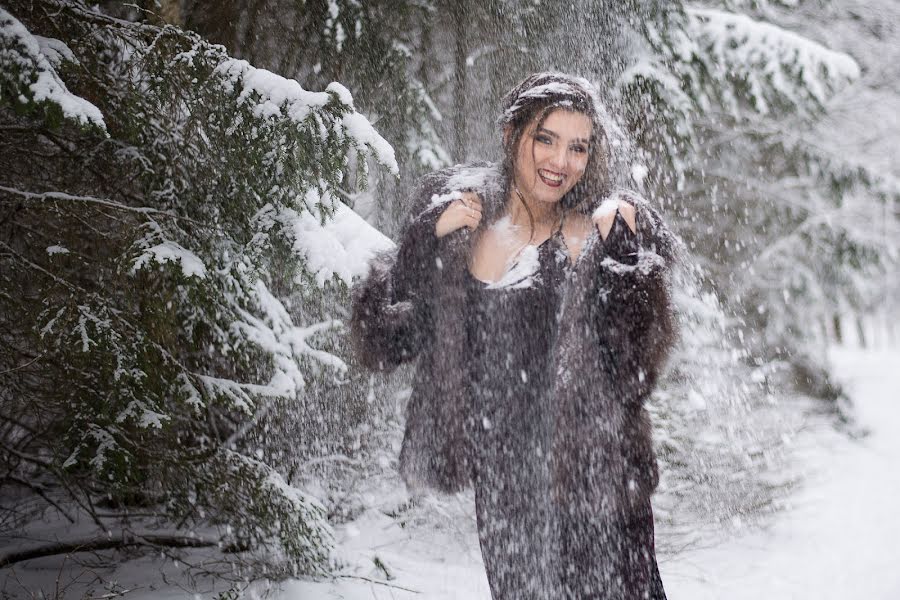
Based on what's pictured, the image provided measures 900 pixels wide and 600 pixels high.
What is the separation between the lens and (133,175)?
359 centimetres

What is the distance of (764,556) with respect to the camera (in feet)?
16.4

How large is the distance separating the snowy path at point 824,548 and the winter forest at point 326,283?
3 centimetres

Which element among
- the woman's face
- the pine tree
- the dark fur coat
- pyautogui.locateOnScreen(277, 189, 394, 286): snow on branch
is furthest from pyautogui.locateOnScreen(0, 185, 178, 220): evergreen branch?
the woman's face

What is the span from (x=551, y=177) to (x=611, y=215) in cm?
21

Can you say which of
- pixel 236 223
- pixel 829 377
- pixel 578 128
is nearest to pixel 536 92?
pixel 578 128

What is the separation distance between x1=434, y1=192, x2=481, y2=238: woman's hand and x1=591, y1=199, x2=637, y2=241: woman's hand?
351mm

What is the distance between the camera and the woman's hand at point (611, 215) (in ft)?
6.39

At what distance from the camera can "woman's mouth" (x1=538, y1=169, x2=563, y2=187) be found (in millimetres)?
2041

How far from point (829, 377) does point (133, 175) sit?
7.96 m

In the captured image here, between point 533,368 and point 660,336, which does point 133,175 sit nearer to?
point 533,368

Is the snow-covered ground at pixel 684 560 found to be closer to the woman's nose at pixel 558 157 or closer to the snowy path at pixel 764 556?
the snowy path at pixel 764 556

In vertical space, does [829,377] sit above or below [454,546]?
above

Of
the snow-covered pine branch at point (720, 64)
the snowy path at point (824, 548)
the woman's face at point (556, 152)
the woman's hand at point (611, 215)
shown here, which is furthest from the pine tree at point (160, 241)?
the snow-covered pine branch at point (720, 64)

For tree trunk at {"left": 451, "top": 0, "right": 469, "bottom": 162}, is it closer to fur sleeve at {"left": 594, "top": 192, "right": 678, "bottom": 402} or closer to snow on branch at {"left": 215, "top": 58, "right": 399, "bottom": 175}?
snow on branch at {"left": 215, "top": 58, "right": 399, "bottom": 175}
